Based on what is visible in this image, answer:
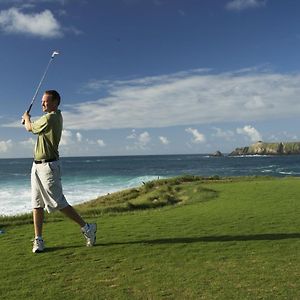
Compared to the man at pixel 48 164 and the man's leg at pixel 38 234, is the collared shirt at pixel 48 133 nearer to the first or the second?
the man at pixel 48 164

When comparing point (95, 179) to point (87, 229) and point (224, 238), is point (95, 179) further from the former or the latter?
point (87, 229)

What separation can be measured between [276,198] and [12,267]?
Answer: 10.8 meters

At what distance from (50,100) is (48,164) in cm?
112

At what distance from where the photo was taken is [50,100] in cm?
807

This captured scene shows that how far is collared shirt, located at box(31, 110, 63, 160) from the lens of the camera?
26.2 feet

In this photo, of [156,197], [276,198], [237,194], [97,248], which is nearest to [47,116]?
[97,248]

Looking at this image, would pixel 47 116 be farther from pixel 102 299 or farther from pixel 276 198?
pixel 276 198

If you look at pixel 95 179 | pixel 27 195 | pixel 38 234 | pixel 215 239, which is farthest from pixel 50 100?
pixel 95 179

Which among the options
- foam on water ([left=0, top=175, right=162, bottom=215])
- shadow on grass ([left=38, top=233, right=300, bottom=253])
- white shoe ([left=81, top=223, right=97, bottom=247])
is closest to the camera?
white shoe ([left=81, top=223, right=97, bottom=247])

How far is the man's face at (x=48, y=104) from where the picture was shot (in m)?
8.07

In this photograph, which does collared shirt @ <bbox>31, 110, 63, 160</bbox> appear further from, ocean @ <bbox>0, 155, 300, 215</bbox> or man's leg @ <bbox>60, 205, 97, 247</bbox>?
ocean @ <bbox>0, 155, 300, 215</bbox>

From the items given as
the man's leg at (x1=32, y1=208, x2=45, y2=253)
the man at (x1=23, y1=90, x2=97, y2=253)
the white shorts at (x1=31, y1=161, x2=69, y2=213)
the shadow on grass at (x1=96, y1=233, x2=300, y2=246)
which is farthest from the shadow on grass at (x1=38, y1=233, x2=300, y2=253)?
the white shorts at (x1=31, y1=161, x2=69, y2=213)

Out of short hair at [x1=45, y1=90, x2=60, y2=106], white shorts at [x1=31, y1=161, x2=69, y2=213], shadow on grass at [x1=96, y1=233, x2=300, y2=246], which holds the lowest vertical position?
shadow on grass at [x1=96, y1=233, x2=300, y2=246]

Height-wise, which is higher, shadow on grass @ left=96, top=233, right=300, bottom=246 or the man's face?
the man's face
